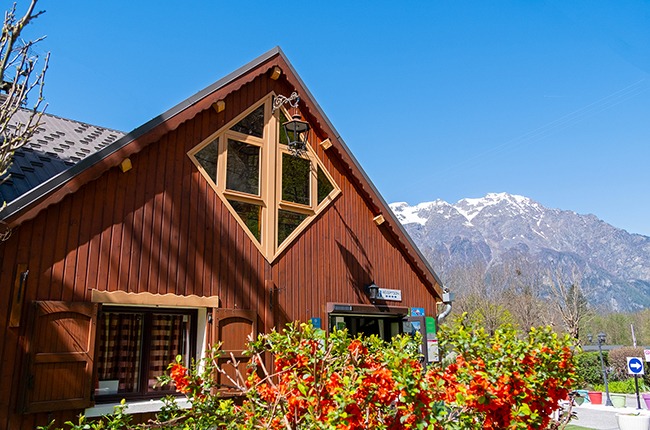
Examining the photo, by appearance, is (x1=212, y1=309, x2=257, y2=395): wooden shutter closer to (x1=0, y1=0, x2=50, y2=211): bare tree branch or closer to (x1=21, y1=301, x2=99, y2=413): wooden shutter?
(x1=21, y1=301, x2=99, y2=413): wooden shutter

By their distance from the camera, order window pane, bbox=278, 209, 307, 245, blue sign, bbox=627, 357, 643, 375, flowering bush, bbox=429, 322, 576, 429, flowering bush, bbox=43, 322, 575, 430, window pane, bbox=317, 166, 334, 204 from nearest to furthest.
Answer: flowering bush, bbox=43, 322, 575, 430
flowering bush, bbox=429, 322, 576, 429
window pane, bbox=278, 209, 307, 245
window pane, bbox=317, 166, 334, 204
blue sign, bbox=627, 357, 643, 375

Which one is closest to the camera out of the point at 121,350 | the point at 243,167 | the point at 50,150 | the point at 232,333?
the point at 121,350

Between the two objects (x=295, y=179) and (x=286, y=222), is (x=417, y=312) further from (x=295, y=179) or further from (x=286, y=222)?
(x=295, y=179)

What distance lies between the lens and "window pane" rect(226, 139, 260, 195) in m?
8.09

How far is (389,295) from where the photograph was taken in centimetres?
995

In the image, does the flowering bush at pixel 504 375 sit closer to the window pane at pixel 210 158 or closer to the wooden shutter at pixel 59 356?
the wooden shutter at pixel 59 356

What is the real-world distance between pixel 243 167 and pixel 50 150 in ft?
10.1

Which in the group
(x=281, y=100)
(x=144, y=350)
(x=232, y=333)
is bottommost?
(x=144, y=350)

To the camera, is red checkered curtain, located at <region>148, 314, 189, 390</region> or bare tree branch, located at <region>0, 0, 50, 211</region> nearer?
bare tree branch, located at <region>0, 0, 50, 211</region>

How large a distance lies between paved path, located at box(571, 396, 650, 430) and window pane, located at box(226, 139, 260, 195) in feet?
29.8

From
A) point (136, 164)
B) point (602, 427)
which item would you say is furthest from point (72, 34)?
point (602, 427)

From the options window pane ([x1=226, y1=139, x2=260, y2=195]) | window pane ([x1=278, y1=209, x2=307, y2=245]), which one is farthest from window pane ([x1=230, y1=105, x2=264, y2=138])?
window pane ([x1=278, y1=209, x2=307, y2=245])

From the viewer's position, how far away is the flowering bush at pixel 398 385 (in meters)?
3.23

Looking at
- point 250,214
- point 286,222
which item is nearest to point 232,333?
point 250,214
